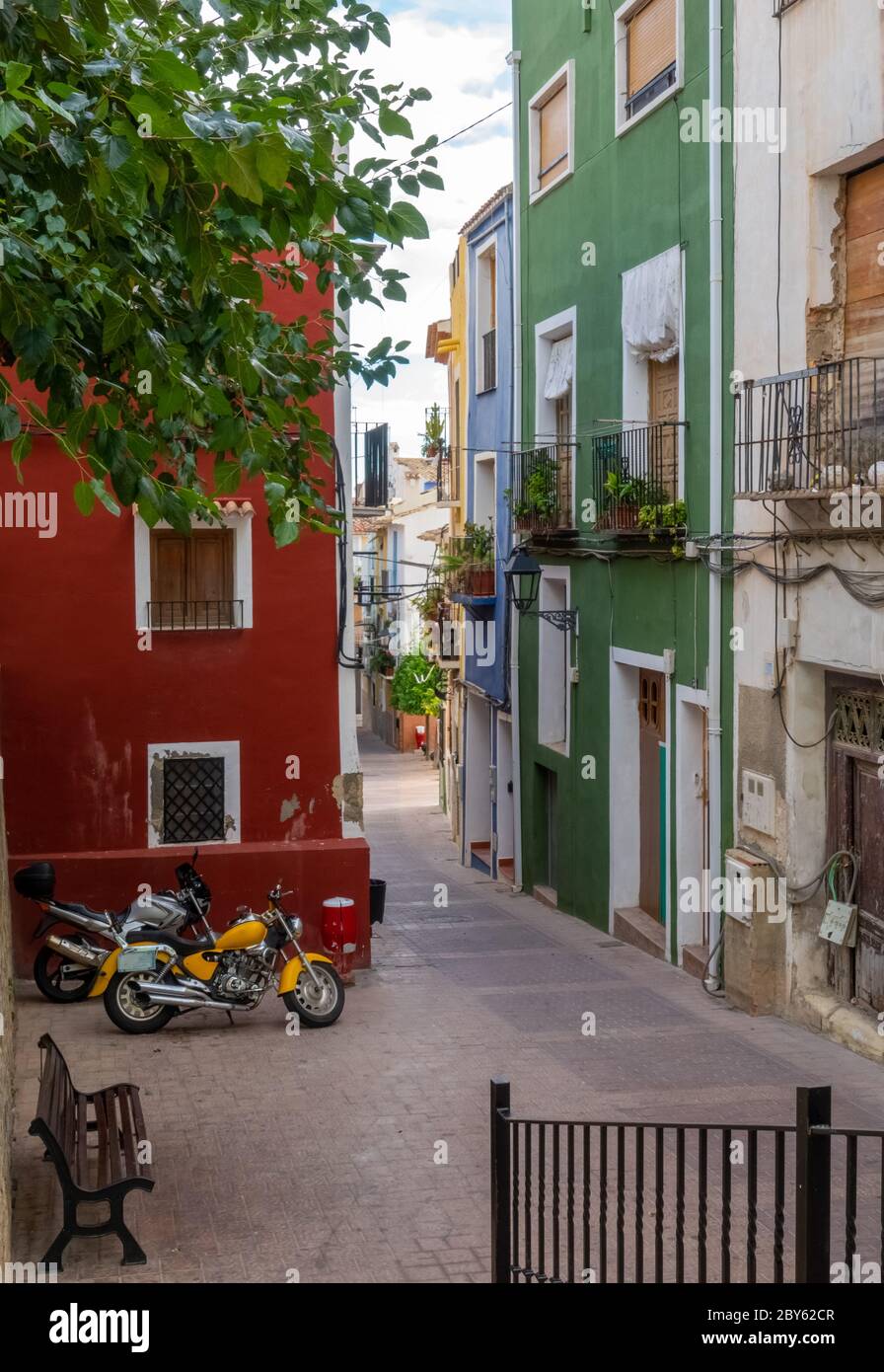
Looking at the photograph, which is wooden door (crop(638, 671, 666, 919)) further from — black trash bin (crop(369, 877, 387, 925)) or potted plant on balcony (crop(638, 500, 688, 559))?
black trash bin (crop(369, 877, 387, 925))

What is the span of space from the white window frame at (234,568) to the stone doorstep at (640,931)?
5391mm

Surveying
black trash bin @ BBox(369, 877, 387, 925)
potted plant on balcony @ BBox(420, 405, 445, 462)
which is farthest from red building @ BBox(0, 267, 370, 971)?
potted plant on balcony @ BBox(420, 405, 445, 462)

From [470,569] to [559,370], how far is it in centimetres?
560

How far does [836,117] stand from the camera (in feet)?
38.3

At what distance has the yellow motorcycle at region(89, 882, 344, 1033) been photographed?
40.5 ft

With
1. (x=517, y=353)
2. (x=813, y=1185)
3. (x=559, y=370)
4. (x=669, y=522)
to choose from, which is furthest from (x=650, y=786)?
(x=813, y=1185)

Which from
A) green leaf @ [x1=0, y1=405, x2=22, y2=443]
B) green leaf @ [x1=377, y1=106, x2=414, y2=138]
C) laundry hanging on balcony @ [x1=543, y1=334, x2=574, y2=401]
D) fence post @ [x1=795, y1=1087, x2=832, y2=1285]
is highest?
laundry hanging on balcony @ [x1=543, y1=334, x2=574, y2=401]

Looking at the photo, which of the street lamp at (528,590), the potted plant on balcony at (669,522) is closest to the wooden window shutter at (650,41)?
the potted plant on balcony at (669,522)

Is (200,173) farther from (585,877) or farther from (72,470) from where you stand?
(585,877)

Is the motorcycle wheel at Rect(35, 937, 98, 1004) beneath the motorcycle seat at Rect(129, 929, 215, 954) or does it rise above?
beneath

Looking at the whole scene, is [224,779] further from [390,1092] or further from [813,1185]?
[813,1185]

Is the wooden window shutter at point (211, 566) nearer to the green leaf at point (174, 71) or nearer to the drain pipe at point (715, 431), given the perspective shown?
the drain pipe at point (715, 431)

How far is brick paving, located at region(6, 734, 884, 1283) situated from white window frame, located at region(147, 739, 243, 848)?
1.87 metres

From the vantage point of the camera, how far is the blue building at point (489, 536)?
23.9m
